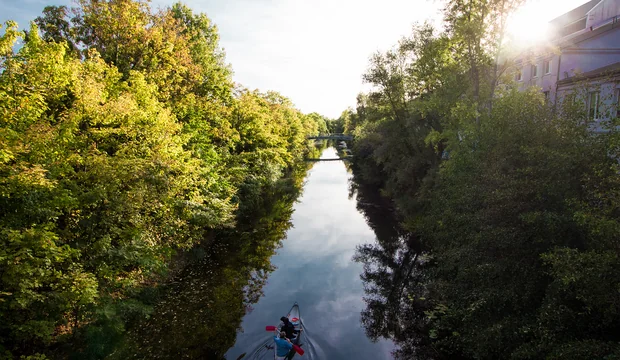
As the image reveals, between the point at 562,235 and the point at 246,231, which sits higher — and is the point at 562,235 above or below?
above

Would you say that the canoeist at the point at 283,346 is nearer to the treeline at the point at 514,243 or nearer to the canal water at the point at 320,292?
the canal water at the point at 320,292

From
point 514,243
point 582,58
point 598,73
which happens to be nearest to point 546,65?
point 582,58

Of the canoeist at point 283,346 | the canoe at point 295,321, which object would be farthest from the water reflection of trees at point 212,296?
the canoeist at point 283,346

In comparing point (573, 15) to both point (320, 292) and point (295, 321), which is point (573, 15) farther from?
point (295, 321)

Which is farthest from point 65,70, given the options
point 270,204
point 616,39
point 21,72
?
point 616,39

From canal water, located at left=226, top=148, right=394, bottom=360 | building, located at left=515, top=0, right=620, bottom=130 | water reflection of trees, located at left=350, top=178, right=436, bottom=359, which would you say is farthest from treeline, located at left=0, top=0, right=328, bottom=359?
building, located at left=515, top=0, right=620, bottom=130

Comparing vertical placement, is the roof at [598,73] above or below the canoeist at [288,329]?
above

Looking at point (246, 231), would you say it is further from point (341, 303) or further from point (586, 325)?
point (586, 325)
